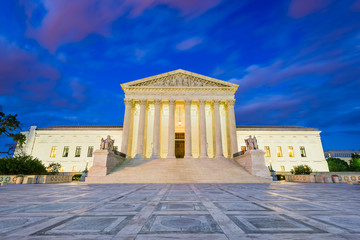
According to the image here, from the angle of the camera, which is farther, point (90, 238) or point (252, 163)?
point (252, 163)

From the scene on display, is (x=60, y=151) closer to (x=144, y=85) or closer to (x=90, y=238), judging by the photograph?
(x=144, y=85)

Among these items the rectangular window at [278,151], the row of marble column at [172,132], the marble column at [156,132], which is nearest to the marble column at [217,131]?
the row of marble column at [172,132]

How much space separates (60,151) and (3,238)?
139 feet

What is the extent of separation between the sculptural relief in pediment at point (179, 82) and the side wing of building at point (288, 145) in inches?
606

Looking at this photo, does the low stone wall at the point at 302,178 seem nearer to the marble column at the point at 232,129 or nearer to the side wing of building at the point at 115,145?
the marble column at the point at 232,129

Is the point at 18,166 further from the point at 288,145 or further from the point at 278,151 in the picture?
the point at 288,145

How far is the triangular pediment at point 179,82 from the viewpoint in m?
29.7

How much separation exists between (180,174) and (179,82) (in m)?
17.2

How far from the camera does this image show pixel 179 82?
30.3m

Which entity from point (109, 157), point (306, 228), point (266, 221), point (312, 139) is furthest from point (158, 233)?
point (312, 139)

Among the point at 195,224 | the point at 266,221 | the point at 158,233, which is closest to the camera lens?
the point at 158,233

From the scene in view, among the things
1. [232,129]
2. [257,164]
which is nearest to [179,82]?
[232,129]

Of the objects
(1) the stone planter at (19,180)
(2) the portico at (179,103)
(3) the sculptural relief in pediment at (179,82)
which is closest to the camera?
(1) the stone planter at (19,180)

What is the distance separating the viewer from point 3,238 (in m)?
2.46
